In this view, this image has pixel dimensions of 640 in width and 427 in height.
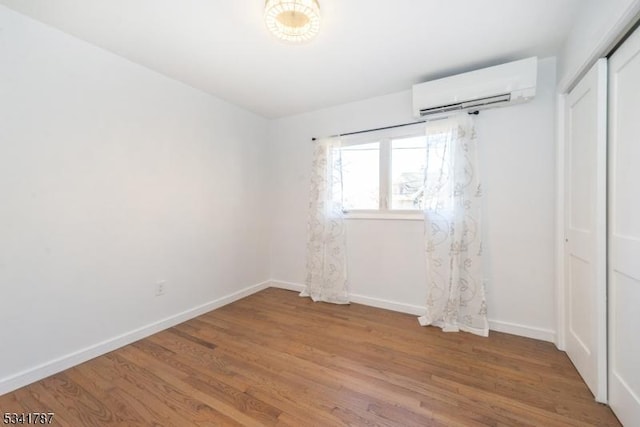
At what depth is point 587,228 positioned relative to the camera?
160cm

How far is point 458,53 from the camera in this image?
2.04 m

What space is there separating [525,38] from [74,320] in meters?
3.88

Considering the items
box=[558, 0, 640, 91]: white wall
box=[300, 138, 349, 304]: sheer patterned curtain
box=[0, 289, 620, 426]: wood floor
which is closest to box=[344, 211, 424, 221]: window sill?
box=[300, 138, 349, 304]: sheer patterned curtain

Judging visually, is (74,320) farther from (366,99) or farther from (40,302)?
(366,99)

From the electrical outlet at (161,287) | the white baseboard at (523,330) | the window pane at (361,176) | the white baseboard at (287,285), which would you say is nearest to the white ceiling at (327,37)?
the window pane at (361,176)

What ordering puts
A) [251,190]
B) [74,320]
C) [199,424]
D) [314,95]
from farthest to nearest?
[251,190], [314,95], [74,320], [199,424]

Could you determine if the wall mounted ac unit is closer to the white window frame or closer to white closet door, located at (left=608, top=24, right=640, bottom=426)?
the white window frame

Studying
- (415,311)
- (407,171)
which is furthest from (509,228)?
(415,311)

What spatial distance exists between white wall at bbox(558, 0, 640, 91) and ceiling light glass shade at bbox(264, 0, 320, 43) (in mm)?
1463

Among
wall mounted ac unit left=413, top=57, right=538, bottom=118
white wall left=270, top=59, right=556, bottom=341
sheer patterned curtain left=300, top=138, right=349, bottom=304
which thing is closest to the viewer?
wall mounted ac unit left=413, top=57, right=538, bottom=118

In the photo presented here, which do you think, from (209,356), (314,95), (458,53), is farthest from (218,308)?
(458,53)

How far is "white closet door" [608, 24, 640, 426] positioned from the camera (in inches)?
47.4

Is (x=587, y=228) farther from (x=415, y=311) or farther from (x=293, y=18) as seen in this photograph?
(x=293, y=18)

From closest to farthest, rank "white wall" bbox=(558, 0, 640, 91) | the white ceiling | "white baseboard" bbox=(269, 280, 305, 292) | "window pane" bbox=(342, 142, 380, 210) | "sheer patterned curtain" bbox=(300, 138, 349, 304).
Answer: "white wall" bbox=(558, 0, 640, 91) < the white ceiling < "window pane" bbox=(342, 142, 380, 210) < "sheer patterned curtain" bbox=(300, 138, 349, 304) < "white baseboard" bbox=(269, 280, 305, 292)
